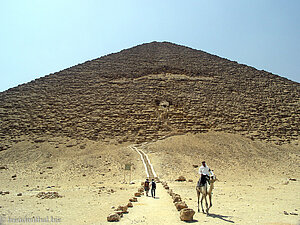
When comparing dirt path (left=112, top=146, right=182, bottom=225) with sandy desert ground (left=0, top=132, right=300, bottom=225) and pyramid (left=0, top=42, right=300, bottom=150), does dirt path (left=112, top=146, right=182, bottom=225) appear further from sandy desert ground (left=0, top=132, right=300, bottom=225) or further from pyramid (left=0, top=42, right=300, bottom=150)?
pyramid (left=0, top=42, right=300, bottom=150)

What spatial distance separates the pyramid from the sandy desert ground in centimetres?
229

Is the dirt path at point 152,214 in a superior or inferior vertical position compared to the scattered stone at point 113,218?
inferior

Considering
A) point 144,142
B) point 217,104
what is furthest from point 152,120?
point 217,104

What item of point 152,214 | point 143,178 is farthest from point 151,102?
point 152,214

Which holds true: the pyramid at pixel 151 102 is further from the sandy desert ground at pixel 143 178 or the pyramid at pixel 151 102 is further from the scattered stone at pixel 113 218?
the scattered stone at pixel 113 218

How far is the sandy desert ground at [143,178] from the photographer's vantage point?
5572mm

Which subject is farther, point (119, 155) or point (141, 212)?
point (119, 155)

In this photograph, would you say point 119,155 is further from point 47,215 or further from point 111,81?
point 111,81

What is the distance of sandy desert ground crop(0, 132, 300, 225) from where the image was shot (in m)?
5.57

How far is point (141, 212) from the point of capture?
220 inches

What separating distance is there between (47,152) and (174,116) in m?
11.9

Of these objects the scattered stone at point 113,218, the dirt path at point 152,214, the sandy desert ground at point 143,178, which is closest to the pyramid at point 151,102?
the sandy desert ground at point 143,178

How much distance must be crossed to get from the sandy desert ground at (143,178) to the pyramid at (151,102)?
2287mm

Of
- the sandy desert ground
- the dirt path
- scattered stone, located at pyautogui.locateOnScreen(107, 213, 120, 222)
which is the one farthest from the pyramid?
scattered stone, located at pyautogui.locateOnScreen(107, 213, 120, 222)
